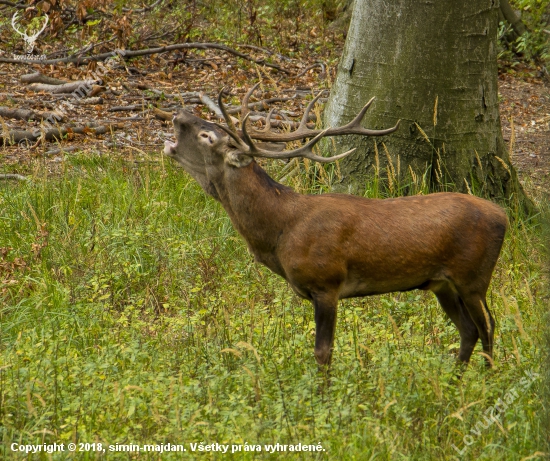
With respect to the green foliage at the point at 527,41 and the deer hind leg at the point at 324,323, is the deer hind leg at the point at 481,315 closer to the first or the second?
the deer hind leg at the point at 324,323

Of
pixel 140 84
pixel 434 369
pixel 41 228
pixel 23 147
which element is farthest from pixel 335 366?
pixel 140 84

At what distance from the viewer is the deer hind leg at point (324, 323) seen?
15.5 feet

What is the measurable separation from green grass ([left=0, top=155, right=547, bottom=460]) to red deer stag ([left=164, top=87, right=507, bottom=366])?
12.2 inches

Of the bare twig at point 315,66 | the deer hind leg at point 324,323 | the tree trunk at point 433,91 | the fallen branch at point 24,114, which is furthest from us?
the bare twig at point 315,66

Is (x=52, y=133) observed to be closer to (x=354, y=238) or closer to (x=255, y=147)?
(x=255, y=147)

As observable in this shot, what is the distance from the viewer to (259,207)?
4895 mm

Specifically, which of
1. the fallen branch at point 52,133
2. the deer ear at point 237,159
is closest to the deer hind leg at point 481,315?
the deer ear at point 237,159

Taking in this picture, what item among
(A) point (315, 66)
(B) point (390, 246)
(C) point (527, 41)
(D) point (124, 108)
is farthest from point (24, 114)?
(C) point (527, 41)

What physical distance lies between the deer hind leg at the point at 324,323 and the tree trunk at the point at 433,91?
8.83 ft

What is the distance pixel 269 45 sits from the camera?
1469 centimetres

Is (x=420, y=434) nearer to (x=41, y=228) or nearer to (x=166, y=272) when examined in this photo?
(x=166, y=272)

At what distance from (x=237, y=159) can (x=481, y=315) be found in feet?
5.69

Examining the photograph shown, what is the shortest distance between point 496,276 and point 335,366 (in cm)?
206

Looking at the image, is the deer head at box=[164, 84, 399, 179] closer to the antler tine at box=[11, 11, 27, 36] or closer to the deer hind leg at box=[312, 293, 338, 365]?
the deer hind leg at box=[312, 293, 338, 365]
